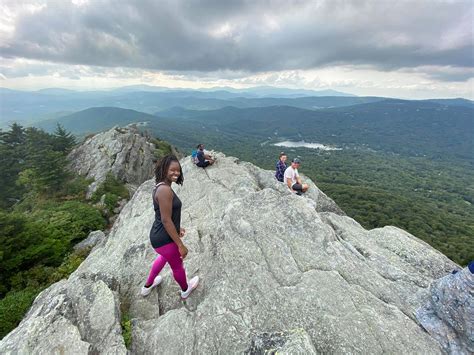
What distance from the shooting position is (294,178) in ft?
58.6

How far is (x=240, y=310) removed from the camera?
8.09 metres

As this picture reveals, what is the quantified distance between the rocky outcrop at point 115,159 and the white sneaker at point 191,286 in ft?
113

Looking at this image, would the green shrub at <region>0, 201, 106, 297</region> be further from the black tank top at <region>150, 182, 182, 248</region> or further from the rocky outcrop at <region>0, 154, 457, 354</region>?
the black tank top at <region>150, 182, 182, 248</region>

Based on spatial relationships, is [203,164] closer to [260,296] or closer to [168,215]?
[260,296]

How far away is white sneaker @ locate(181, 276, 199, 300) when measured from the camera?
8.72 meters

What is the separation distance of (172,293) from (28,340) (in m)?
4.04

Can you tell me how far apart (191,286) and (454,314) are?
817cm

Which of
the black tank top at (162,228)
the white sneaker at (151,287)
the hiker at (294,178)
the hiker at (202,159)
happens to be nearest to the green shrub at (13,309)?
the white sneaker at (151,287)

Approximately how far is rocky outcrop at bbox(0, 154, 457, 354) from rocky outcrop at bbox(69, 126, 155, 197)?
107ft

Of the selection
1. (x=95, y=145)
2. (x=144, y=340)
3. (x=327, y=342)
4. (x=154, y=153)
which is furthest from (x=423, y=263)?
(x=95, y=145)

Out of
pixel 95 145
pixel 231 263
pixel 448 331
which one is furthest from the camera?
pixel 95 145

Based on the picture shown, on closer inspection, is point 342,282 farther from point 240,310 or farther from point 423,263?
point 423,263

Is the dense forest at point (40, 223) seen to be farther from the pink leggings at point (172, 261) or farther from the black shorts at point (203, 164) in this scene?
the black shorts at point (203, 164)

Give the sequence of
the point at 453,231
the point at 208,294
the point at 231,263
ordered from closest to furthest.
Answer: the point at 208,294, the point at 231,263, the point at 453,231
